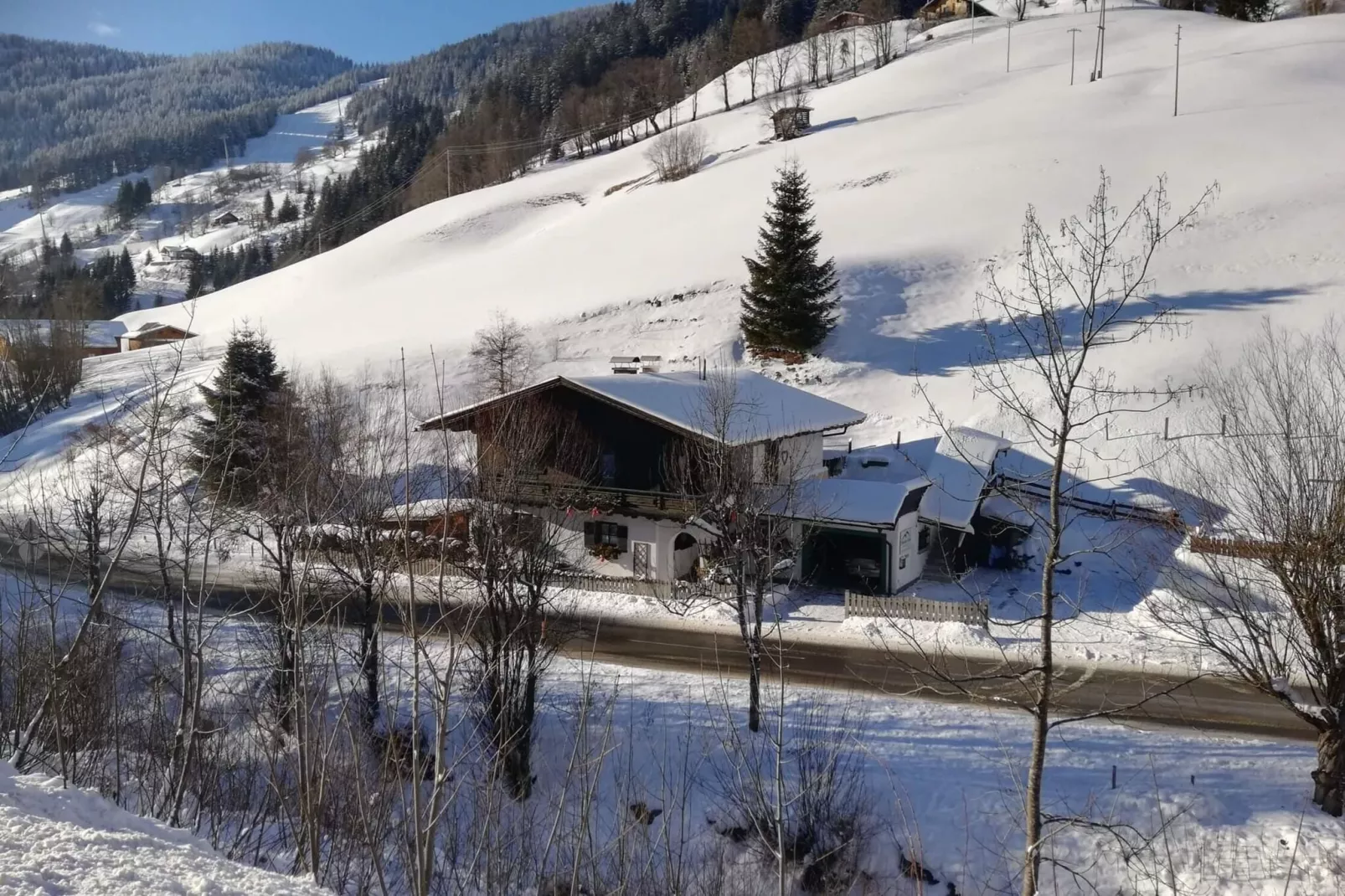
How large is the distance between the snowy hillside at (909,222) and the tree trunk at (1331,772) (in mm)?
20782

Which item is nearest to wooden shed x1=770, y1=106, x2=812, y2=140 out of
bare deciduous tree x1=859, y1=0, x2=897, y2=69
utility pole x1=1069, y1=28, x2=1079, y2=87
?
utility pole x1=1069, y1=28, x2=1079, y2=87

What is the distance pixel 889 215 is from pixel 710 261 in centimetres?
1090

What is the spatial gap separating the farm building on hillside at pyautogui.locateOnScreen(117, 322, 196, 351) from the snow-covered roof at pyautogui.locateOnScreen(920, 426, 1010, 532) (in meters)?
58.2

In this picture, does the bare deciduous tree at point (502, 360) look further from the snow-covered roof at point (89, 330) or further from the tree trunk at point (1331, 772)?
the tree trunk at point (1331, 772)

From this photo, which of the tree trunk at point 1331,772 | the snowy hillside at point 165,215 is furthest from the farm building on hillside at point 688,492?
the snowy hillside at point 165,215

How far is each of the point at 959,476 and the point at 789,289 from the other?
14666 mm

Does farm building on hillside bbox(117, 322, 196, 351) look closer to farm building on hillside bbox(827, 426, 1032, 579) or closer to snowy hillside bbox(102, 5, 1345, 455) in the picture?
snowy hillside bbox(102, 5, 1345, 455)

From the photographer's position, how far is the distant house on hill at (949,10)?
340 feet

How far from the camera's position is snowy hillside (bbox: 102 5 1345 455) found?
38.1m

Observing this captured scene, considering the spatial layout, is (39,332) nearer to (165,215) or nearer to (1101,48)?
(1101,48)

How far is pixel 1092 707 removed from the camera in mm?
16172

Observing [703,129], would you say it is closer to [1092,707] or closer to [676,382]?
[676,382]

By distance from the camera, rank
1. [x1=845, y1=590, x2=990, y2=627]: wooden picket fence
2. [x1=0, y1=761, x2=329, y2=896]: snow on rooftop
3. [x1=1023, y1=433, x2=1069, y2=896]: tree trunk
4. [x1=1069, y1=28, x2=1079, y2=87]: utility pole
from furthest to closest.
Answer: [x1=1069, y1=28, x2=1079, y2=87]: utility pole → [x1=845, y1=590, x2=990, y2=627]: wooden picket fence → [x1=1023, y1=433, x2=1069, y2=896]: tree trunk → [x1=0, y1=761, x2=329, y2=896]: snow on rooftop

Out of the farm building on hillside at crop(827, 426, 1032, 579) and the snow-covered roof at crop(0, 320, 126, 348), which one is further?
the snow-covered roof at crop(0, 320, 126, 348)
